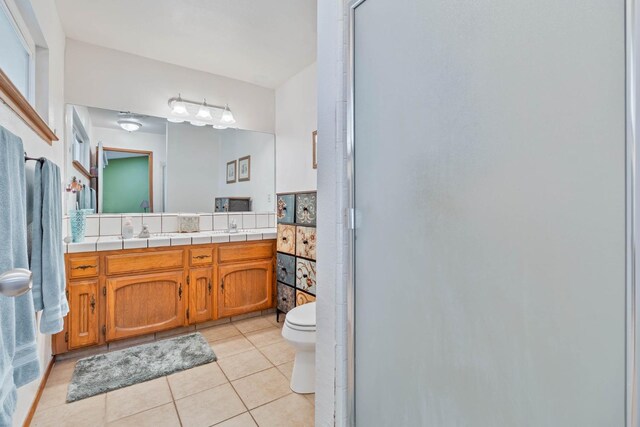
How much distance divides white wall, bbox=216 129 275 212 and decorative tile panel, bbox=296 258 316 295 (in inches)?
40.3

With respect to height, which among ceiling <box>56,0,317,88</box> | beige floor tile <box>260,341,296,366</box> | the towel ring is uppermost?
ceiling <box>56,0,317,88</box>

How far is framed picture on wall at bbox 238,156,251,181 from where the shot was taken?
348 centimetres

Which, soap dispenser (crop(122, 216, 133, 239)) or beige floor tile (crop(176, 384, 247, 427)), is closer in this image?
beige floor tile (crop(176, 384, 247, 427))

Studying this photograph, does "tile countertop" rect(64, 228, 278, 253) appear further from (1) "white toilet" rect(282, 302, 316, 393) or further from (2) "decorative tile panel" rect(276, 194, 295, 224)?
(1) "white toilet" rect(282, 302, 316, 393)

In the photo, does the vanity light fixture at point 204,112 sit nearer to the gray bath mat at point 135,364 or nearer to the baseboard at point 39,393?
the gray bath mat at point 135,364

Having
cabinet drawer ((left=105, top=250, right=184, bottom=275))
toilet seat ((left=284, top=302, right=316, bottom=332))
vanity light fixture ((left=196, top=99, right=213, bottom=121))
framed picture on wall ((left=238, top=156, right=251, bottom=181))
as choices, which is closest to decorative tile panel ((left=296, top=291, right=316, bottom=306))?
toilet seat ((left=284, top=302, right=316, bottom=332))

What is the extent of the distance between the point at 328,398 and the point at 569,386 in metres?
0.85

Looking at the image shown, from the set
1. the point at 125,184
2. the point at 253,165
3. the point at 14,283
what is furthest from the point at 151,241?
the point at 14,283

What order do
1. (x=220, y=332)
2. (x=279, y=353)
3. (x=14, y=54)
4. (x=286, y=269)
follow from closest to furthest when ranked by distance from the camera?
(x=14, y=54), (x=279, y=353), (x=220, y=332), (x=286, y=269)

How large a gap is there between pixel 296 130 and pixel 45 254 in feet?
7.84

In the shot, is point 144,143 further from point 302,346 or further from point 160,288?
point 302,346

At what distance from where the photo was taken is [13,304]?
36.3 inches

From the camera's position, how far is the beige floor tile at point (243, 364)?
6.84 ft

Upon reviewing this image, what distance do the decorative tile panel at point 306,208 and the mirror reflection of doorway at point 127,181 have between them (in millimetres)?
1438
